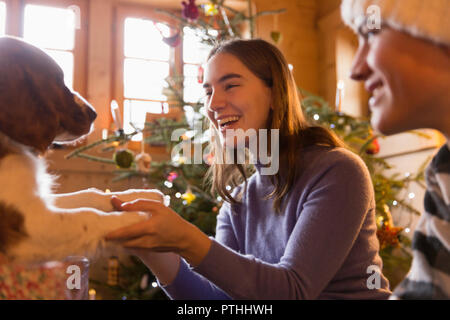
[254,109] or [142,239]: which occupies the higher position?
[254,109]

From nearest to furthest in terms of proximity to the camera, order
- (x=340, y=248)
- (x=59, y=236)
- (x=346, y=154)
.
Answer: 1. (x=59, y=236)
2. (x=340, y=248)
3. (x=346, y=154)

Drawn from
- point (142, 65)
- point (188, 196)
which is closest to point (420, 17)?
point (188, 196)

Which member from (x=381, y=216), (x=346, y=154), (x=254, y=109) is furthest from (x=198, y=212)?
(x=346, y=154)

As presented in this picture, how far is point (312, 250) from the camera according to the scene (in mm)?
1003

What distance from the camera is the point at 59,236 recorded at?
77 cm

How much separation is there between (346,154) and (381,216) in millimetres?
1317

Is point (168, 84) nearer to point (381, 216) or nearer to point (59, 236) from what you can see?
point (381, 216)

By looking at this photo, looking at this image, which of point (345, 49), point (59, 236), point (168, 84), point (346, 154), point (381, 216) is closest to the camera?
point (59, 236)

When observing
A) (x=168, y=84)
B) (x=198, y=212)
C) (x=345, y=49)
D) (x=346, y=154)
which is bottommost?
(x=198, y=212)

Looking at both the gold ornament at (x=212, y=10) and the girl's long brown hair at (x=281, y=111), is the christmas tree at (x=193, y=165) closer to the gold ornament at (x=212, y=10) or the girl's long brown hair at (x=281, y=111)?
the gold ornament at (x=212, y=10)

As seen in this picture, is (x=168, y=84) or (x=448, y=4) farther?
(x=168, y=84)

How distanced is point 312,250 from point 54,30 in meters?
2.97

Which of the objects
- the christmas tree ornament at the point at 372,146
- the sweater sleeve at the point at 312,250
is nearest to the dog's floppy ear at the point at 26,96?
the sweater sleeve at the point at 312,250

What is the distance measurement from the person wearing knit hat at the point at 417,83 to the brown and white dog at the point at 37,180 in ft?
1.55
